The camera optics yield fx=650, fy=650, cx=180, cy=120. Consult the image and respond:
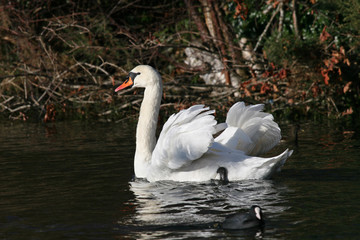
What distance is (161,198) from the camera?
636 centimetres

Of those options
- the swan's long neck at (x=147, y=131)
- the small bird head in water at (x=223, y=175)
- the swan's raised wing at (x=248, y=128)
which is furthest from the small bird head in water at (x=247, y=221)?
the swan's long neck at (x=147, y=131)

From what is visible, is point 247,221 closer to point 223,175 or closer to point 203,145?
point 203,145

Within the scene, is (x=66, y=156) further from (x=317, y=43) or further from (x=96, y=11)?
(x=96, y=11)

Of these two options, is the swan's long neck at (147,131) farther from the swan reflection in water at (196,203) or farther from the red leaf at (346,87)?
the red leaf at (346,87)

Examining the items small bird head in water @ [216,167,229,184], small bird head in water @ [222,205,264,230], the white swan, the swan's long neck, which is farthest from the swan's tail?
small bird head in water @ [222,205,264,230]

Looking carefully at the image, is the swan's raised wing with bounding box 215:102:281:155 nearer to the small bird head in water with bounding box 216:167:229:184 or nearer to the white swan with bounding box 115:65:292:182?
the white swan with bounding box 115:65:292:182

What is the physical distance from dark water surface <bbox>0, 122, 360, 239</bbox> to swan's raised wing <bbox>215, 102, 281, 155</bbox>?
500mm

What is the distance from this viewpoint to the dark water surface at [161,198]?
16.7ft

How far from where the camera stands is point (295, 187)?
6566mm

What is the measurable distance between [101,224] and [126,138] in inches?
231

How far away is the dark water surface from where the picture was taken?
16.7 feet

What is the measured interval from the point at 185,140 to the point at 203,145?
23 cm

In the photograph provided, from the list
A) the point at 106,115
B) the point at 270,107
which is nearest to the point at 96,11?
the point at 106,115

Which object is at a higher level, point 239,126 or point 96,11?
point 96,11
